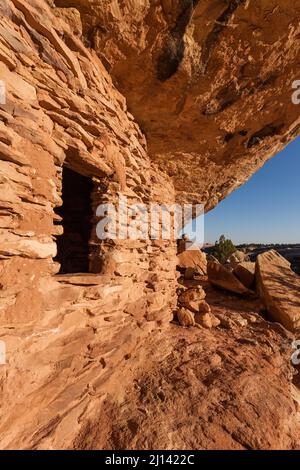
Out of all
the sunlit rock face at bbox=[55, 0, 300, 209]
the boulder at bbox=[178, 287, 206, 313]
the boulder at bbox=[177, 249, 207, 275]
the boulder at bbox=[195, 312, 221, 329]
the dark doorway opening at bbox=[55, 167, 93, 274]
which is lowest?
the boulder at bbox=[195, 312, 221, 329]

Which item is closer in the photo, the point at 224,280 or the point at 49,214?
the point at 49,214

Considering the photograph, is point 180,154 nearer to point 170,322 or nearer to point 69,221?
point 69,221

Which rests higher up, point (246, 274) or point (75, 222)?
point (75, 222)

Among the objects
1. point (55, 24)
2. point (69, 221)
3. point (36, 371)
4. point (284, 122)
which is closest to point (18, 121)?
point (55, 24)

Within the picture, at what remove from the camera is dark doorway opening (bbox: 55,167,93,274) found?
3568 millimetres

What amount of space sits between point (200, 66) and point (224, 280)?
475cm

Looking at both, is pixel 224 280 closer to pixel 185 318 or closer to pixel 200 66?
pixel 185 318

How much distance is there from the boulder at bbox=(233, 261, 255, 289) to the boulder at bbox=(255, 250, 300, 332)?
277 millimetres

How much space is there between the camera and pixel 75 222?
3.73m

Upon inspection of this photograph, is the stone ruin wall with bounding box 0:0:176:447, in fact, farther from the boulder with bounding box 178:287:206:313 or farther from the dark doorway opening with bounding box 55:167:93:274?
the boulder with bounding box 178:287:206:313

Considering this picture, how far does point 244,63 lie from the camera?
2480 mm

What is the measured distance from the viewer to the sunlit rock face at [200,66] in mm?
2012

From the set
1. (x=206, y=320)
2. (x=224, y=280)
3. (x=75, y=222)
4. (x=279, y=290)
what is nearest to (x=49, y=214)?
(x=75, y=222)

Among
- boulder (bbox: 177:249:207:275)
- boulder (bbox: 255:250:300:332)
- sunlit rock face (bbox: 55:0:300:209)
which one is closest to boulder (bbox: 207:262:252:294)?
boulder (bbox: 255:250:300:332)
